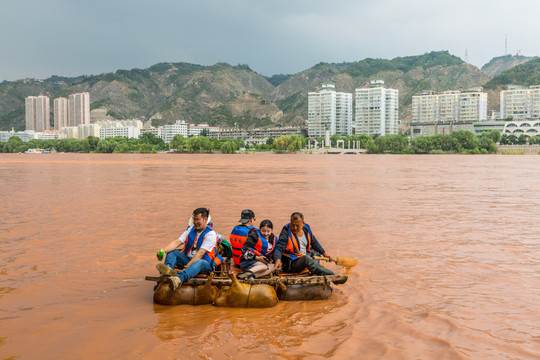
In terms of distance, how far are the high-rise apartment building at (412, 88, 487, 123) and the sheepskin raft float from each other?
183 m

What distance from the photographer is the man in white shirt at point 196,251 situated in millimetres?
7934

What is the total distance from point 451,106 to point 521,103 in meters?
24.2

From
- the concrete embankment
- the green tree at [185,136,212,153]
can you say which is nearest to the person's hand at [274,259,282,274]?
the concrete embankment

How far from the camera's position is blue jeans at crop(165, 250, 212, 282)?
776cm

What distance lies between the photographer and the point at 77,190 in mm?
28562

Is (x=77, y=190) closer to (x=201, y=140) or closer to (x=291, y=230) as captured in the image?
(x=291, y=230)

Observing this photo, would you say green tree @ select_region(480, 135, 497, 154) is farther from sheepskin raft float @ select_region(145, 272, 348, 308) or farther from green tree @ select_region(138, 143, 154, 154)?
sheepskin raft float @ select_region(145, 272, 348, 308)

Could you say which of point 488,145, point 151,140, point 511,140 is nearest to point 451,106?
point 511,140

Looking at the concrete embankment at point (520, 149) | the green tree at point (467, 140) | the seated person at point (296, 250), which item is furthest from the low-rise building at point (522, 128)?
the seated person at point (296, 250)

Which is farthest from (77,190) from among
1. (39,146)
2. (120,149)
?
(39,146)

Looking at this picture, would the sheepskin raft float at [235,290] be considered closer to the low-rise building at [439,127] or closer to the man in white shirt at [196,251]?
the man in white shirt at [196,251]

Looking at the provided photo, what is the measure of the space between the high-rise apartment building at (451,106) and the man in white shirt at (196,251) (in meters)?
183

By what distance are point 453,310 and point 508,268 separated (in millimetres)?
3646

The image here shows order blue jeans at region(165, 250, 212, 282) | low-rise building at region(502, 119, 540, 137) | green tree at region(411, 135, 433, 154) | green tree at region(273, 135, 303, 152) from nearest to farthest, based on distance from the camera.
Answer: blue jeans at region(165, 250, 212, 282) < green tree at region(411, 135, 433, 154) < green tree at region(273, 135, 303, 152) < low-rise building at region(502, 119, 540, 137)
